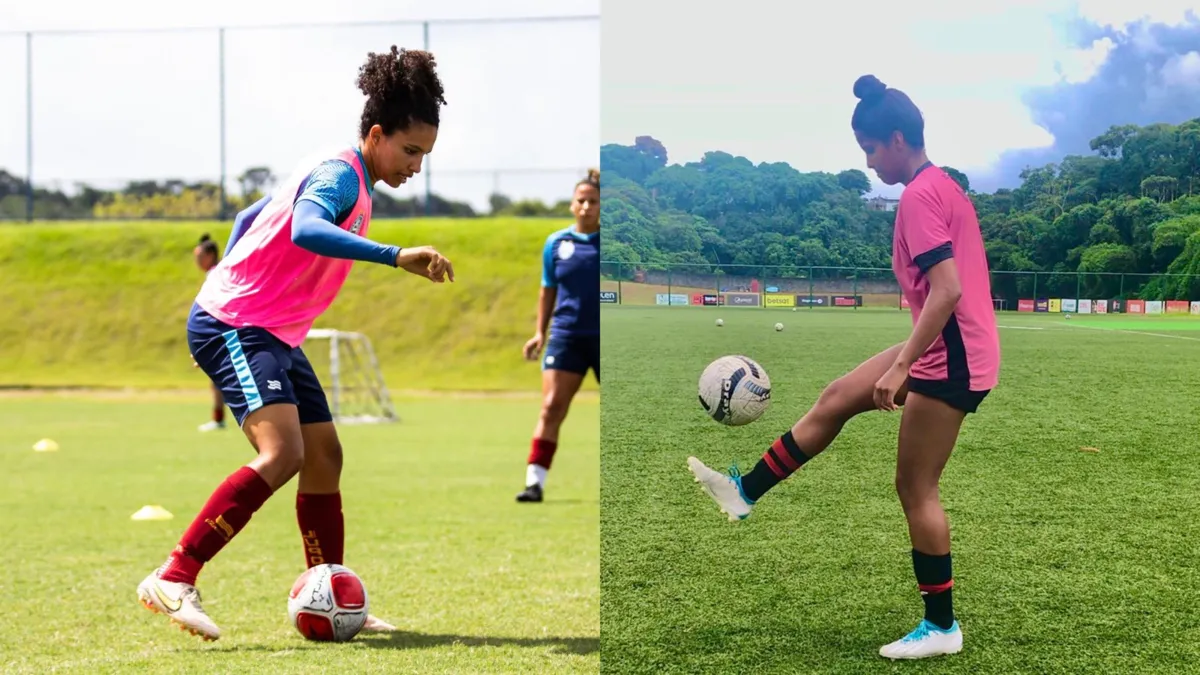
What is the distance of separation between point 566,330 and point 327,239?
465cm

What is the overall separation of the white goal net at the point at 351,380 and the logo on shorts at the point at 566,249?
300 centimetres

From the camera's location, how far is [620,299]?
387cm

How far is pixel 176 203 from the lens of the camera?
31.0 metres

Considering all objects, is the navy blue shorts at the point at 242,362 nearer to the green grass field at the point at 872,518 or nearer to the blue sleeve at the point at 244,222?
the blue sleeve at the point at 244,222

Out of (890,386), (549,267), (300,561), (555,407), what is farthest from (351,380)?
(890,386)

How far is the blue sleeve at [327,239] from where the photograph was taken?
12.6ft

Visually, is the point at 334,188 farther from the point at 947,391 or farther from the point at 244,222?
the point at 947,391

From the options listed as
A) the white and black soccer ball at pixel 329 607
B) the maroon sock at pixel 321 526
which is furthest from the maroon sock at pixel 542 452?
the white and black soccer ball at pixel 329 607

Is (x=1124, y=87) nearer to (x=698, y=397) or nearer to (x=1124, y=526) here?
(x=1124, y=526)

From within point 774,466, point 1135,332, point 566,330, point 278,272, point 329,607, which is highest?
point 278,272

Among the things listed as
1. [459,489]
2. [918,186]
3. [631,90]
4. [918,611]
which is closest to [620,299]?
[631,90]

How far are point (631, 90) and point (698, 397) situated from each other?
87 cm

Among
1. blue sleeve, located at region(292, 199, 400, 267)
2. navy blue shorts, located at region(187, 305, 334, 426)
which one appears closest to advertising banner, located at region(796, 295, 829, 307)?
blue sleeve, located at region(292, 199, 400, 267)

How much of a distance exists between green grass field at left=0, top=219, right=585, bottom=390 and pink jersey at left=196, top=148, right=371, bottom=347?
781 inches
